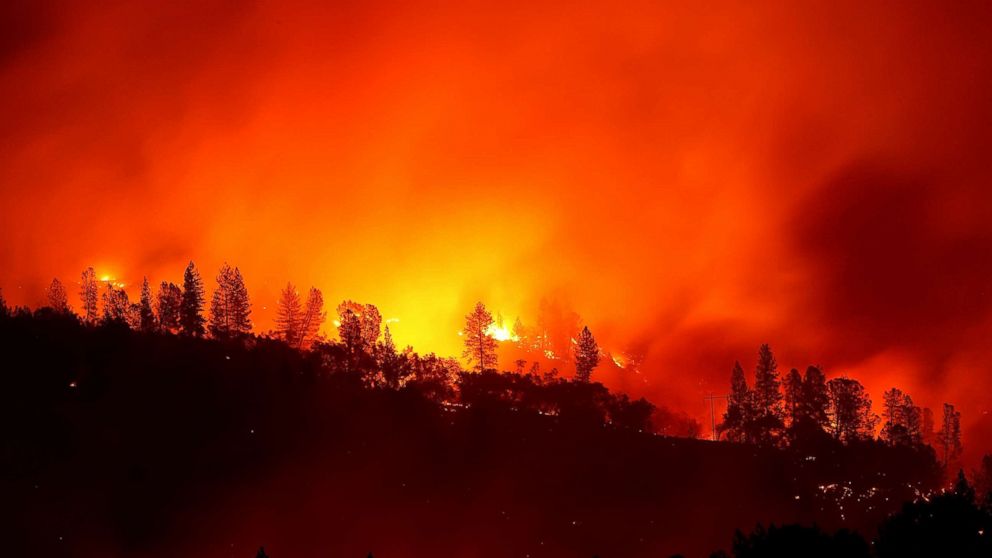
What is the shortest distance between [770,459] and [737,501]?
10684 millimetres

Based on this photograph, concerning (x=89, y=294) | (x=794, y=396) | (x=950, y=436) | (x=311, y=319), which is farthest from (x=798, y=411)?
(x=89, y=294)

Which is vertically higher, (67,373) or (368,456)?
(67,373)

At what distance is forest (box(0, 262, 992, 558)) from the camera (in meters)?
78.8

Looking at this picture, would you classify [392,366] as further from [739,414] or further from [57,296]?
[57,296]

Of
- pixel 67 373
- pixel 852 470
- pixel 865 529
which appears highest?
pixel 67 373

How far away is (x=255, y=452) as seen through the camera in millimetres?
90750

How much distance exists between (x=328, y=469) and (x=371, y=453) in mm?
5798

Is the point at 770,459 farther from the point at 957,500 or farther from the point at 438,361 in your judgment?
the point at 957,500

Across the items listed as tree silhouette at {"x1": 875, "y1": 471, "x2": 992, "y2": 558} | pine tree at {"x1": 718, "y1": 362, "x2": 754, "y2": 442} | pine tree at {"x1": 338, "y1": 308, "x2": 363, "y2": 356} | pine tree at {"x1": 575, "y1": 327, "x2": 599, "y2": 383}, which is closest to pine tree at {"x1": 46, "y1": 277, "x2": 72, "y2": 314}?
pine tree at {"x1": 338, "y1": 308, "x2": 363, "y2": 356}

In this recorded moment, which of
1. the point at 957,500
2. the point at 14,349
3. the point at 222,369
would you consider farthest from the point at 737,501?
the point at 14,349

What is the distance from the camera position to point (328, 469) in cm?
9031

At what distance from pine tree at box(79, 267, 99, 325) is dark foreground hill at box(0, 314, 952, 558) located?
3977cm

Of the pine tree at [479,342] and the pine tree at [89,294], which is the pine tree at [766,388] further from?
the pine tree at [89,294]

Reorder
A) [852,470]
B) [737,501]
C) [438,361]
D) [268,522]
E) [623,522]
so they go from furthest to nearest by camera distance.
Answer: [438,361], [852,470], [737,501], [623,522], [268,522]
